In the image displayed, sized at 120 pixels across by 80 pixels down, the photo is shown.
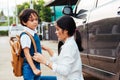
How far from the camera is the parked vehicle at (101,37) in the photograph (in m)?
5.37

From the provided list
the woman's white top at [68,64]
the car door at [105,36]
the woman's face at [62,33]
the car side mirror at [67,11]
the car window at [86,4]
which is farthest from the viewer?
the car side mirror at [67,11]

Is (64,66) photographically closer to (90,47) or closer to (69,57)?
(69,57)

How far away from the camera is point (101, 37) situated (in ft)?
19.4

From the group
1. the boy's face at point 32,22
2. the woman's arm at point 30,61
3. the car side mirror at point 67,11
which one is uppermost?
the boy's face at point 32,22

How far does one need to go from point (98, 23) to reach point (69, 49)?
2.31 m

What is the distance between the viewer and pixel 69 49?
3.83m

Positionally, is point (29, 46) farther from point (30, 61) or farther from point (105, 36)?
point (105, 36)

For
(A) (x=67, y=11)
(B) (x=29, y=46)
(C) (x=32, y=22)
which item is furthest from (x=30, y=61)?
(A) (x=67, y=11)

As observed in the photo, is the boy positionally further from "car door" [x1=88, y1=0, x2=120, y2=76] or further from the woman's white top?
"car door" [x1=88, y1=0, x2=120, y2=76]

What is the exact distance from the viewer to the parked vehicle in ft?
17.6

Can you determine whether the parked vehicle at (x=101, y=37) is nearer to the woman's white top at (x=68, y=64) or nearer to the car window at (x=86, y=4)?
the car window at (x=86, y=4)

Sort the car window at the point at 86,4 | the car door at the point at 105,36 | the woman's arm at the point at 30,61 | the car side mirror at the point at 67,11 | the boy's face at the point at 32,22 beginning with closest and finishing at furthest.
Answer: the woman's arm at the point at 30,61, the boy's face at the point at 32,22, the car door at the point at 105,36, the car window at the point at 86,4, the car side mirror at the point at 67,11

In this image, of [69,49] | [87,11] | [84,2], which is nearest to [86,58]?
[87,11]

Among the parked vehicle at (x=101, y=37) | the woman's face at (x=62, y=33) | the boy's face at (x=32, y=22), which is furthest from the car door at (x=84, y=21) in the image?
the woman's face at (x=62, y=33)
